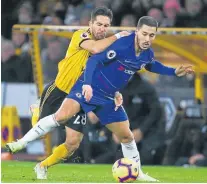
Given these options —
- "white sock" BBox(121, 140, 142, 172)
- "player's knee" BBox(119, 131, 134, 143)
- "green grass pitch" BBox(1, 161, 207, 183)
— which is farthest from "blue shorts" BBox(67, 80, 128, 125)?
"green grass pitch" BBox(1, 161, 207, 183)

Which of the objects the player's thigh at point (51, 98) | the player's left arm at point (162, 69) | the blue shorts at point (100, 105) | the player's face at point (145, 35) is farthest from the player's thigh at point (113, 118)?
the player's thigh at point (51, 98)

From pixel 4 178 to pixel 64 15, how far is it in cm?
932

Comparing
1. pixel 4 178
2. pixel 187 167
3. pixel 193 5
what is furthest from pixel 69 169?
pixel 193 5

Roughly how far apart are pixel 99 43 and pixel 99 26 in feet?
1.12

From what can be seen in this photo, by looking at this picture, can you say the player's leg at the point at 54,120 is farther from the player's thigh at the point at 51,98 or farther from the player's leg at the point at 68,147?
the player's thigh at the point at 51,98

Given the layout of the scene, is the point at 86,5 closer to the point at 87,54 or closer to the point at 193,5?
the point at 193,5

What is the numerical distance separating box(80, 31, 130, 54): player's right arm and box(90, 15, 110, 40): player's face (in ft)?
0.39

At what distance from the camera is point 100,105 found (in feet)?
37.8

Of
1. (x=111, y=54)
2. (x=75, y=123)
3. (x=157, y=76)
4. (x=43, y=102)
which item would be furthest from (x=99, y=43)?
(x=157, y=76)

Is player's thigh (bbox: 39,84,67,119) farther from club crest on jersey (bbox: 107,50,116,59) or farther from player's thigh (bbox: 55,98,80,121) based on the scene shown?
club crest on jersey (bbox: 107,50,116,59)

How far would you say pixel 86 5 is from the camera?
67.1ft

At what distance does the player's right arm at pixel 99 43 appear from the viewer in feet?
37.0

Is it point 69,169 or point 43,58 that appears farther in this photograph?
point 43,58

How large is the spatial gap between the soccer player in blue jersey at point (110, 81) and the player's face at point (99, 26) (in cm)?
42
